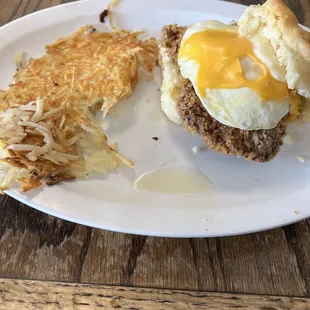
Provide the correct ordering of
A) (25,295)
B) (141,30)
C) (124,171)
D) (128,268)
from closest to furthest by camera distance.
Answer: (25,295) < (128,268) < (124,171) < (141,30)

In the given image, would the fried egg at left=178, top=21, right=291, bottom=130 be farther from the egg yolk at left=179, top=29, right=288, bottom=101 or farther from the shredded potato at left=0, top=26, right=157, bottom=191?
the shredded potato at left=0, top=26, right=157, bottom=191

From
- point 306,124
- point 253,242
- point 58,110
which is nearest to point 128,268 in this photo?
point 253,242

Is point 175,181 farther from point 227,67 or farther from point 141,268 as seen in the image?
point 227,67

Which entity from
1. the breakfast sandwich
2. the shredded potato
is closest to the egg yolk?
the breakfast sandwich

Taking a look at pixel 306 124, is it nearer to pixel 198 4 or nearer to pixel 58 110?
pixel 198 4

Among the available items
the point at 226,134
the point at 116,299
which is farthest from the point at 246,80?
the point at 116,299
